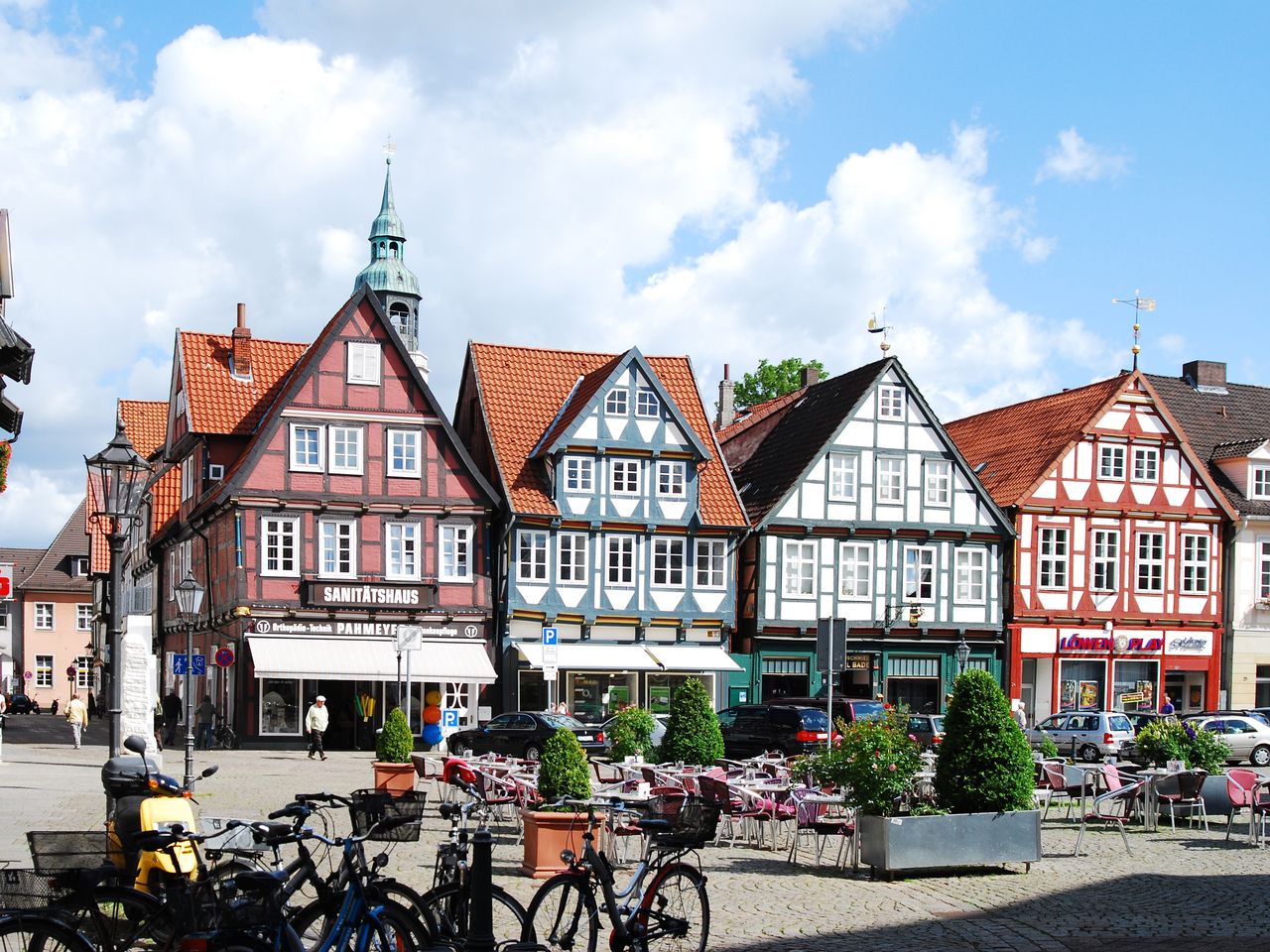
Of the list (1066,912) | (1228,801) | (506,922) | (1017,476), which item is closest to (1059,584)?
(1017,476)

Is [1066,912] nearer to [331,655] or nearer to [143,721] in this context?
[143,721]

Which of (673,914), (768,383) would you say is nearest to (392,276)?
(768,383)

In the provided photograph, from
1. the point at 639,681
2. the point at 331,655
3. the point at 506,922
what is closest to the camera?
the point at 506,922

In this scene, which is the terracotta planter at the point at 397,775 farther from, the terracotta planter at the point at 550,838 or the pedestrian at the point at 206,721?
the pedestrian at the point at 206,721

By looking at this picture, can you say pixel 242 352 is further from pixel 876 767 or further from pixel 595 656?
pixel 876 767

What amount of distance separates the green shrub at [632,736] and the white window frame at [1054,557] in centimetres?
2590

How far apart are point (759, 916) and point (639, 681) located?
102ft

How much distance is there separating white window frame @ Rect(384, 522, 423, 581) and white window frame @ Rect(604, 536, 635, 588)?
5.37 meters

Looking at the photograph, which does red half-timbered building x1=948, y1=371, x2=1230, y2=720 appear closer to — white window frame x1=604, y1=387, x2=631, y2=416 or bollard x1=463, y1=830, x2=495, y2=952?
white window frame x1=604, y1=387, x2=631, y2=416

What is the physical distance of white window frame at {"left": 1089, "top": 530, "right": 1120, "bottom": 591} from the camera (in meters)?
48.6

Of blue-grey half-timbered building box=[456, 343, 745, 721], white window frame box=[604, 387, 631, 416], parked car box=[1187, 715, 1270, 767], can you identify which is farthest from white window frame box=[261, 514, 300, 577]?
parked car box=[1187, 715, 1270, 767]

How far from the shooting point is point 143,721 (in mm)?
23703

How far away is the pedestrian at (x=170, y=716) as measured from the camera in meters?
42.2

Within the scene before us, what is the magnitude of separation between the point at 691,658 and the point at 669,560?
→ 2.87 m
